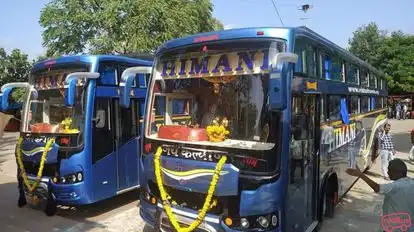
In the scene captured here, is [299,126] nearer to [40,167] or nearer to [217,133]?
[217,133]

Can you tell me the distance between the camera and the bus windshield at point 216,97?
4.32 metres

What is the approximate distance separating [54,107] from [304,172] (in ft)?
15.5

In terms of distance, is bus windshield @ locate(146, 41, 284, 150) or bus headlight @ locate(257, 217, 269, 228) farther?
bus windshield @ locate(146, 41, 284, 150)

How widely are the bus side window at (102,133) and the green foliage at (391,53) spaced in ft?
97.1

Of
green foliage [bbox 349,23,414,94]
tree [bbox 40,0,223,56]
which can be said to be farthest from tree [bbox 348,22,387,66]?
tree [bbox 40,0,223,56]

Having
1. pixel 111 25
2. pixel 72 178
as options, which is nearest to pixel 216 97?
pixel 72 178

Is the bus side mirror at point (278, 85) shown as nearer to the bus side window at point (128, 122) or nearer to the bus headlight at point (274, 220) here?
the bus headlight at point (274, 220)

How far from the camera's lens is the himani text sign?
4355 millimetres

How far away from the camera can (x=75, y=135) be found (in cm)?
671

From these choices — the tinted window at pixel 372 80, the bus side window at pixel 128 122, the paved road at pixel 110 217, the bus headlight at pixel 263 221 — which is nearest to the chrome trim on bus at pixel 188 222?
the bus headlight at pixel 263 221

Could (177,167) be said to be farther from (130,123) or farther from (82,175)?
(130,123)

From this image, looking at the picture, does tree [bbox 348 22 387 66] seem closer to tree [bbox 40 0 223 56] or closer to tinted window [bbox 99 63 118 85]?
tree [bbox 40 0 223 56]

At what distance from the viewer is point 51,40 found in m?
17.1

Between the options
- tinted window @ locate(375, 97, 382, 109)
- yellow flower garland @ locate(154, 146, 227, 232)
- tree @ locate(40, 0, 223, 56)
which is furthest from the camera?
tree @ locate(40, 0, 223, 56)
